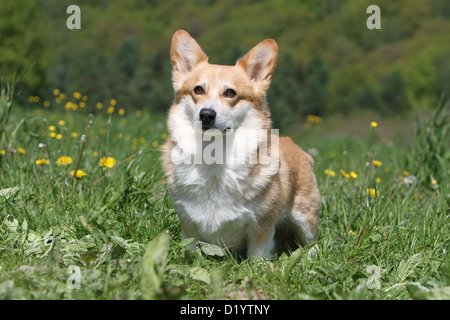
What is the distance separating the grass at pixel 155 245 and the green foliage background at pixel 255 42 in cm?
1563

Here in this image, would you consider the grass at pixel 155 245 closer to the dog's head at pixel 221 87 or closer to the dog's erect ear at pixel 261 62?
the dog's head at pixel 221 87

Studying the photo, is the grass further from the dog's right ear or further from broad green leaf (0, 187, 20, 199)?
the dog's right ear

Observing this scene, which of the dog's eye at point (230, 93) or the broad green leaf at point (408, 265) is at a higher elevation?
the dog's eye at point (230, 93)

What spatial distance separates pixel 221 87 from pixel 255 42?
21743 millimetres

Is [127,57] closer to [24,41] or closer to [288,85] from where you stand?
[24,41]

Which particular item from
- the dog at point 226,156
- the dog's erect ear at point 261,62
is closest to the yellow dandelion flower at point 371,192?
the dog at point 226,156

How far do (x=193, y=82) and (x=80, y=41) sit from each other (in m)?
26.7

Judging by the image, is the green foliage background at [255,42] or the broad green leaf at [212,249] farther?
the green foliage background at [255,42]

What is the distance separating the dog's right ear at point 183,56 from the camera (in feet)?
9.21

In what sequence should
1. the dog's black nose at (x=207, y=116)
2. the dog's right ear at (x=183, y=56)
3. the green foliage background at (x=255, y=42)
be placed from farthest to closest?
the green foliage background at (x=255, y=42), the dog's right ear at (x=183, y=56), the dog's black nose at (x=207, y=116)

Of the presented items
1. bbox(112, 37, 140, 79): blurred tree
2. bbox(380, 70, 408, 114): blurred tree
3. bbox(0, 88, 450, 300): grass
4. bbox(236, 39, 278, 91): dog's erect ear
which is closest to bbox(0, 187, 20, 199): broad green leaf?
bbox(0, 88, 450, 300): grass

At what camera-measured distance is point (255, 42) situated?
2358 cm

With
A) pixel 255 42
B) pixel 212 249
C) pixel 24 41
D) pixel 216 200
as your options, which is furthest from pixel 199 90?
pixel 24 41

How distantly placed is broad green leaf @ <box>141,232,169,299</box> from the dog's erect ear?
1.35 metres
